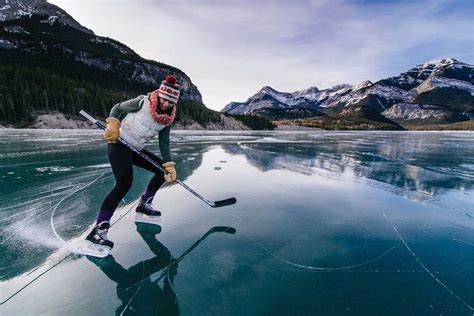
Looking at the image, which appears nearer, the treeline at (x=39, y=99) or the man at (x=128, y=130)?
the man at (x=128, y=130)

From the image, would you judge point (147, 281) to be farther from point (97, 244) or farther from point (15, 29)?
point (15, 29)

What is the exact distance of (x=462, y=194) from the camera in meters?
6.25

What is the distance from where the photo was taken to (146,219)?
4223mm

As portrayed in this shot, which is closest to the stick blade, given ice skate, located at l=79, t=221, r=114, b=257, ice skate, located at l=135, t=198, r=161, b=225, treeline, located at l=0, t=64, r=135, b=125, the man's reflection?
ice skate, located at l=135, t=198, r=161, b=225

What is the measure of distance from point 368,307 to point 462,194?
19.1 ft

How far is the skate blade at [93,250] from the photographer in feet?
10.3

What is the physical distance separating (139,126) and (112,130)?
0.35 metres

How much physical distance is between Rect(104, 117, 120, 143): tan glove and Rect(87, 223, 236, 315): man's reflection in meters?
1.46

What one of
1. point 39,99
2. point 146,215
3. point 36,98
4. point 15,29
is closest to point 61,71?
point 15,29

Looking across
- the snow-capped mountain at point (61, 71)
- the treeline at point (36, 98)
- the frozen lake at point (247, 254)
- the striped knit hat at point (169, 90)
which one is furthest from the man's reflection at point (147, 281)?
the treeline at point (36, 98)

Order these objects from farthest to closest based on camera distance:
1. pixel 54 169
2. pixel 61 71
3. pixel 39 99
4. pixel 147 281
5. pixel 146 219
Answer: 1. pixel 61 71
2. pixel 39 99
3. pixel 54 169
4. pixel 146 219
5. pixel 147 281

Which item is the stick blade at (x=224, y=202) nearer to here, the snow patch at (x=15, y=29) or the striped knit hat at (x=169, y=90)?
the striped knit hat at (x=169, y=90)

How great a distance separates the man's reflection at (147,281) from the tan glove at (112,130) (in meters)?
1.46

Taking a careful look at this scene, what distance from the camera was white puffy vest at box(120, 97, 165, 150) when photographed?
3.59 metres
